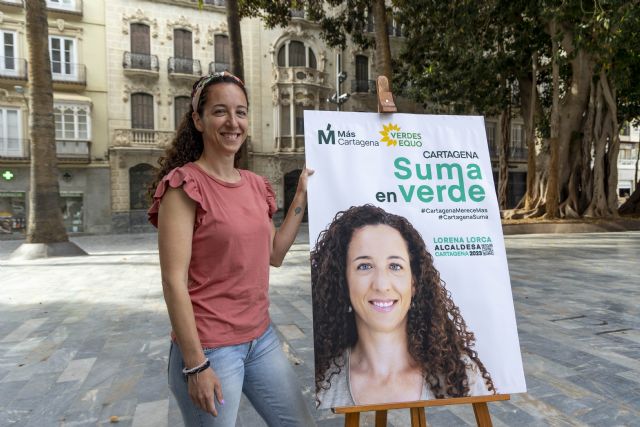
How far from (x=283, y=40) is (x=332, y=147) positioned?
953 inches

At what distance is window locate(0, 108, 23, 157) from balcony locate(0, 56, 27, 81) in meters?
1.46

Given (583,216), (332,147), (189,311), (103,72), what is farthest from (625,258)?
(103,72)

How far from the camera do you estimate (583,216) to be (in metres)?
16.0

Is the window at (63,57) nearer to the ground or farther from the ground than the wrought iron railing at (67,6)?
nearer to the ground

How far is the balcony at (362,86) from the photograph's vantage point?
26.0 metres

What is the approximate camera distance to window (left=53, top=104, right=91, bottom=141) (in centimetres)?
2077

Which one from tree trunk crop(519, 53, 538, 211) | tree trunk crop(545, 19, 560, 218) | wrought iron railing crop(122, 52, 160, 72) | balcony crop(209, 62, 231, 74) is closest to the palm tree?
wrought iron railing crop(122, 52, 160, 72)

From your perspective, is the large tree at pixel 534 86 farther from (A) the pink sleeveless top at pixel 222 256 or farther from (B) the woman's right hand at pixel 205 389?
(B) the woman's right hand at pixel 205 389

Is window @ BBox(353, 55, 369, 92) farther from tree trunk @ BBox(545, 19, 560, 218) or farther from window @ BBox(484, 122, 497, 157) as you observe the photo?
tree trunk @ BBox(545, 19, 560, 218)

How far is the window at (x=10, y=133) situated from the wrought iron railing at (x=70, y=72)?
2489 mm

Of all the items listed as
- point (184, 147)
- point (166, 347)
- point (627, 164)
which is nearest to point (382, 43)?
point (166, 347)

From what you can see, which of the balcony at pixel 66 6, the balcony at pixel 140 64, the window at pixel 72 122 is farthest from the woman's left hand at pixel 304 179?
the balcony at pixel 66 6

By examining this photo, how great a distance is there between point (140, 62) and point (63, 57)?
3.32 meters

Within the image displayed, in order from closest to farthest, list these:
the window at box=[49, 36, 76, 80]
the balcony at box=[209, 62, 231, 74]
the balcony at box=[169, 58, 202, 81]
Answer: the window at box=[49, 36, 76, 80], the balcony at box=[169, 58, 202, 81], the balcony at box=[209, 62, 231, 74]
